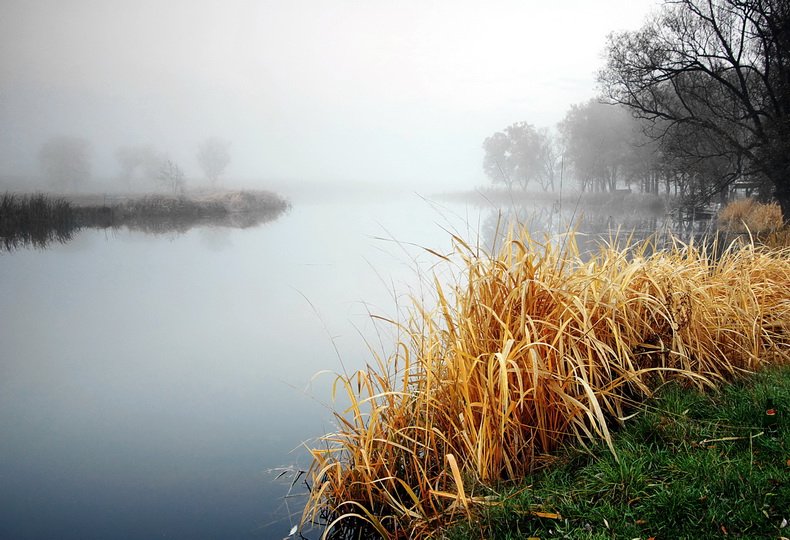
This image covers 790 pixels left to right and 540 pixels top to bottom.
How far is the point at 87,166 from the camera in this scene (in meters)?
18.8

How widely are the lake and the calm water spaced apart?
0.01 meters

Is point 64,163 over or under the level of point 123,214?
over

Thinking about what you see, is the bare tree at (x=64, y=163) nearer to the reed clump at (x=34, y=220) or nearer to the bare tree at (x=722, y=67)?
the reed clump at (x=34, y=220)

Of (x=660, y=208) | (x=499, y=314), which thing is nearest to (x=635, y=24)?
(x=660, y=208)

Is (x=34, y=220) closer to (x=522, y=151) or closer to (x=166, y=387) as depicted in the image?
(x=166, y=387)

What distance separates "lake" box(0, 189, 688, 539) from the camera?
2389 mm

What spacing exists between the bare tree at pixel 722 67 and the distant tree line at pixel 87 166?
17394 mm

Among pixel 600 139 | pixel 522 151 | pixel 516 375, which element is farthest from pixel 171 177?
pixel 516 375

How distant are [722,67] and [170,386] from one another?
12258mm

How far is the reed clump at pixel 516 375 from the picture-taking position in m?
1.86

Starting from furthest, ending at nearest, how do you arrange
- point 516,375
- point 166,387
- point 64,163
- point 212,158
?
point 212,158 < point 64,163 < point 166,387 < point 516,375

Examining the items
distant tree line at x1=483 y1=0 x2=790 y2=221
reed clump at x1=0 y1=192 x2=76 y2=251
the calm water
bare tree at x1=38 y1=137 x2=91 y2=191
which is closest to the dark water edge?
reed clump at x1=0 y1=192 x2=76 y2=251

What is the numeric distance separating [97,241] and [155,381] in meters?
10.3

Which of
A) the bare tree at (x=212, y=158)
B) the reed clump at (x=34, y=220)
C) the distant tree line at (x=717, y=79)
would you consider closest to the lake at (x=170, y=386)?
the reed clump at (x=34, y=220)
